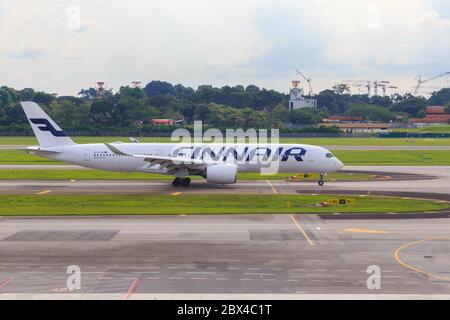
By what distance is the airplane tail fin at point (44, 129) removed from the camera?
215 ft

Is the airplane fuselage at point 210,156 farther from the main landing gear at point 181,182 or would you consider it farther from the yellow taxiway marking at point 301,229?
the yellow taxiway marking at point 301,229

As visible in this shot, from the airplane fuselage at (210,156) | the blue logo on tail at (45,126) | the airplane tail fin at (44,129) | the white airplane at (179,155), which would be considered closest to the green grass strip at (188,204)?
the white airplane at (179,155)

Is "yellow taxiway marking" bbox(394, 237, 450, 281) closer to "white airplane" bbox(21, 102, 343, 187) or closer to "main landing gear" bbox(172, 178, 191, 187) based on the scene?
"white airplane" bbox(21, 102, 343, 187)

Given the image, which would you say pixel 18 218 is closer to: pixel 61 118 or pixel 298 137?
pixel 298 137

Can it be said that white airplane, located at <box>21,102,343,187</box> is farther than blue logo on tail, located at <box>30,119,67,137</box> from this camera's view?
No

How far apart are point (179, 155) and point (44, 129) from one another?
46.3 feet

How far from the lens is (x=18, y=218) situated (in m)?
42.1

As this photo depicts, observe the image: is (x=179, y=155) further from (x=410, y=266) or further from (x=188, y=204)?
(x=410, y=266)

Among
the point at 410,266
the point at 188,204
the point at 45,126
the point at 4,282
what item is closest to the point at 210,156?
the point at 188,204

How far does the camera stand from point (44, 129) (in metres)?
65.8

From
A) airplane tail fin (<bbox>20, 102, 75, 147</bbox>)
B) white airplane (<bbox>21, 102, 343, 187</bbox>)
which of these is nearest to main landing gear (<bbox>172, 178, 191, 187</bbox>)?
white airplane (<bbox>21, 102, 343, 187</bbox>)

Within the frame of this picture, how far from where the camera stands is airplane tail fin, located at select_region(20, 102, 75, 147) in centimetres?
6562
